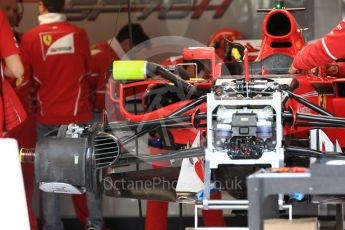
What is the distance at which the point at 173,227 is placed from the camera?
25.2 feet

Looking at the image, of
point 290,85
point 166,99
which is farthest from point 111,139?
point 166,99

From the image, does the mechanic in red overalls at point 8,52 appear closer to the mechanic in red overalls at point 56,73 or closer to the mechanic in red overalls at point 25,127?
the mechanic in red overalls at point 25,127

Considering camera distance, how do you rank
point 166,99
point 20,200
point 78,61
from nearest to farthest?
point 20,200 < point 166,99 < point 78,61

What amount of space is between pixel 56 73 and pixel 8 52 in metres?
1.01

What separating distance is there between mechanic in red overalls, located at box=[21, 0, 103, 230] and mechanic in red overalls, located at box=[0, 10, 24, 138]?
0.82 meters

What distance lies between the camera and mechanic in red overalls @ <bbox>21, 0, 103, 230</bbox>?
7094 mm

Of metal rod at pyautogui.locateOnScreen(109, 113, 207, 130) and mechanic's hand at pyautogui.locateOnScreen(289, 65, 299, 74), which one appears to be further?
mechanic's hand at pyautogui.locateOnScreen(289, 65, 299, 74)

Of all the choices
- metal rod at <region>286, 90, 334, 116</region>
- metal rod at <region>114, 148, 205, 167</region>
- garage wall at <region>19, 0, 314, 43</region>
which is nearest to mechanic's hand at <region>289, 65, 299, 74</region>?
metal rod at <region>286, 90, 334, 116</region>

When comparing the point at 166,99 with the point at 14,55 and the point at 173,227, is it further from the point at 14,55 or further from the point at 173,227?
the point at 173,227

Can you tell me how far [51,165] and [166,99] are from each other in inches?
56.7

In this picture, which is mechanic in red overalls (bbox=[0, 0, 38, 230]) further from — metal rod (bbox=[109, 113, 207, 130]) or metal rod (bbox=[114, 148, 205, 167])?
metal rod (bbox=[114, 148, 205, 167])

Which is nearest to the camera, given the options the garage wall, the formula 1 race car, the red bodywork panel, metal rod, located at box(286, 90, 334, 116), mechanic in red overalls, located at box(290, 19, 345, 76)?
the formula 1 race car

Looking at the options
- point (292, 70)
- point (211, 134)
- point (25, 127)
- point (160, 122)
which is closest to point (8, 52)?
point (25, 127)

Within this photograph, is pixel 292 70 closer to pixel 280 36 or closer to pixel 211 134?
pixel 280 36
